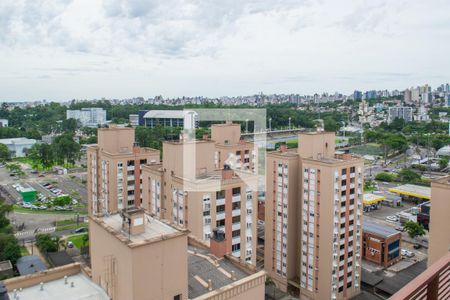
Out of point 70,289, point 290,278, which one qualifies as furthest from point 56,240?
point 70,289

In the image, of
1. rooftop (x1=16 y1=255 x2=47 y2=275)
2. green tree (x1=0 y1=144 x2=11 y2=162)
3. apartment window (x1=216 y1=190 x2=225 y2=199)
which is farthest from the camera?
green tree (x1=0 y1=144 x2=11 y2=162)

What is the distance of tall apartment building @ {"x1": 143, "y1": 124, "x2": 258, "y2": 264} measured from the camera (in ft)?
34.3

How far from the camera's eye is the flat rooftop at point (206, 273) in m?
5.61

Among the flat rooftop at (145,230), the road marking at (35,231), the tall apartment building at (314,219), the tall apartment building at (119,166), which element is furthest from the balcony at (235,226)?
the road marking at (35,231)

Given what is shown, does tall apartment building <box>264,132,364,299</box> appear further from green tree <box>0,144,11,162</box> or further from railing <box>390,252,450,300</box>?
green tree <box>0,144,11,162</box>

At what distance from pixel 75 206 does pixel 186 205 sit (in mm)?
12947

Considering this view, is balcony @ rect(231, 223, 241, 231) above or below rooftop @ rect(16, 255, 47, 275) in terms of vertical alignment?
above

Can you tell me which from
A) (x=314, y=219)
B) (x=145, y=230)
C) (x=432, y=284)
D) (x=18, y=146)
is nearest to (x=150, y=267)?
(x=145, y=230)

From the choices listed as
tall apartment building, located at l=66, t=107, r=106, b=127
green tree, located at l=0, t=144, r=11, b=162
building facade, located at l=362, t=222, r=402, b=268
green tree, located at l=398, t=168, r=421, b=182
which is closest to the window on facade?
building facade, located at l=362, t=222, r=402, b=268

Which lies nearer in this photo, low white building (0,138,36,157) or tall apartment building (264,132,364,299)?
tall apartment building (264,132,364,299)

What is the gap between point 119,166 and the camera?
15477 millimetres

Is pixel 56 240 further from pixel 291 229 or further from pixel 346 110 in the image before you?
pixel 346 110

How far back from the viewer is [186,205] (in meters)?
10.7

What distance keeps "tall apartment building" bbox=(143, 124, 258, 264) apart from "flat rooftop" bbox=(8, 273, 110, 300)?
4.96 m
